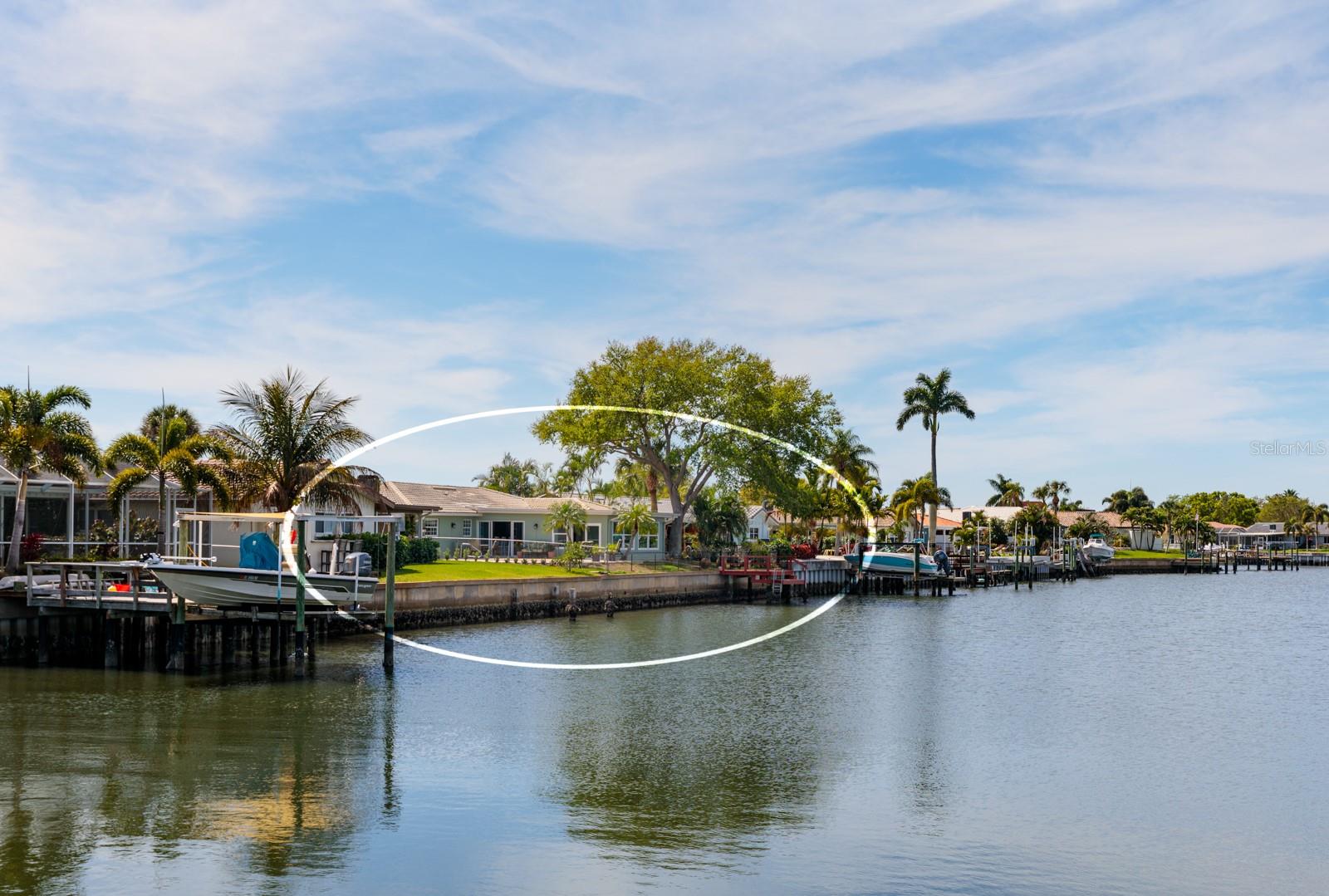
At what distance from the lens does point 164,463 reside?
4478 centimetres

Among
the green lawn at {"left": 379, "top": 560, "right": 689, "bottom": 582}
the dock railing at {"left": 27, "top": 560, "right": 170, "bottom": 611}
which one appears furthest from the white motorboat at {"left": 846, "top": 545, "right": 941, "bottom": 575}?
the dock railing at {"left": 27, "top": 560, "right": 170, "bottom": 611}

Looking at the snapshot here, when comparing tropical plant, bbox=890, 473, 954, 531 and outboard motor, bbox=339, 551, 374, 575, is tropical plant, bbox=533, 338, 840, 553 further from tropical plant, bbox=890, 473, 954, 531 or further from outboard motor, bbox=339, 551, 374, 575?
outboard motor, bbox=339, 551, 374, 575

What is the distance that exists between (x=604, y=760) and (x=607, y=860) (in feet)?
23.9

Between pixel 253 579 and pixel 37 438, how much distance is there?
12261 millimetres

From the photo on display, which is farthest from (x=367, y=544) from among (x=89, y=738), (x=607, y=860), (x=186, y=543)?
(x=607, y=860)

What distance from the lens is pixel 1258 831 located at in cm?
2247

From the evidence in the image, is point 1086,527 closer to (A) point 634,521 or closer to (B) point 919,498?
(B) point 919,498

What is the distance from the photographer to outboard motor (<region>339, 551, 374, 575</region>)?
131ft

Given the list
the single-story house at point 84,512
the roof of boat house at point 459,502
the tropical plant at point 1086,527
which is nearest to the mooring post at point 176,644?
the single-story house at point 84,512

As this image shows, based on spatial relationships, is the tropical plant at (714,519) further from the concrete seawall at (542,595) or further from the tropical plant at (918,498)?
the tropical plant at (918,498)

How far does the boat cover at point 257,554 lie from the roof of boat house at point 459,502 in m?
29.3

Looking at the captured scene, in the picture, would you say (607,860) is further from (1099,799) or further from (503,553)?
(503,553)

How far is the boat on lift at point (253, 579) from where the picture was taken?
3597 centimetres

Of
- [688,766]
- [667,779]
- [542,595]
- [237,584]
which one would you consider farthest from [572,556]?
[667,779]
